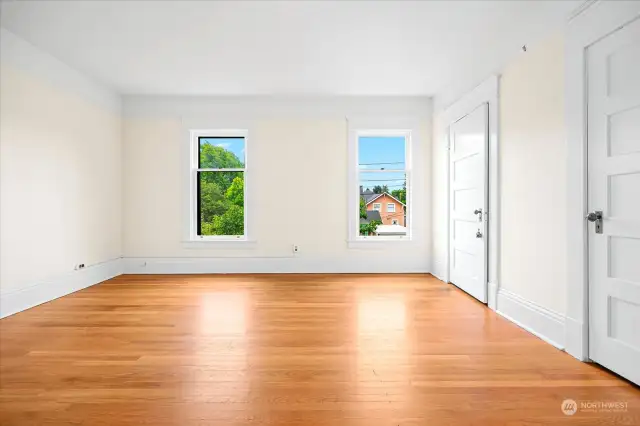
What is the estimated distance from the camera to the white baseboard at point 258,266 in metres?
6.50

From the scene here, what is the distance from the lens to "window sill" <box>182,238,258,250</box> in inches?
256

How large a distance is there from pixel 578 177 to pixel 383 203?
3.86 m

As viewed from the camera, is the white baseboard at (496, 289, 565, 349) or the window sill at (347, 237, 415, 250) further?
the window sill at (347, 237, 415, 250)

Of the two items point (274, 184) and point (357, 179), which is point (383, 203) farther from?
point (274, 184)

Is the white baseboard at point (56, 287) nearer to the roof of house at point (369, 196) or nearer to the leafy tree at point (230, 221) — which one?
the leafy tree at point (230, 221)

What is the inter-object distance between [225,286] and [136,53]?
2953 mm

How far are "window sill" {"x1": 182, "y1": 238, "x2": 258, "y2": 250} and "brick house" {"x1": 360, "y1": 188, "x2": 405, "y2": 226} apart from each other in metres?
1.90

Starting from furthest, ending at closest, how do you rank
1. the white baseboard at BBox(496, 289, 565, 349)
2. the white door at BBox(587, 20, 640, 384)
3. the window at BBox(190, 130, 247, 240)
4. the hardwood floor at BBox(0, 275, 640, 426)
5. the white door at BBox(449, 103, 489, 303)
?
1. the window at BBox(190, 130, 247, 240)
2. the white door at BBox(449, 103, 489, 303)
3. the white baseboard at BBox(496, 289, 565, 349)
4. the white door at BBox(587, 20, 640, 384)
5. the hardwood floor at BBox(0, 275, 640, 426)

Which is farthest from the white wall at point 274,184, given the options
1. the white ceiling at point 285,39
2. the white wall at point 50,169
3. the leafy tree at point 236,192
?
the white ceiling at point 285,39

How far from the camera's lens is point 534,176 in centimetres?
359

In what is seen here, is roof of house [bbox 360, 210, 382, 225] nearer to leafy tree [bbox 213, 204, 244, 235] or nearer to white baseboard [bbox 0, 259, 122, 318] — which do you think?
leafy tree [bbox 213, 204, 244, 235]

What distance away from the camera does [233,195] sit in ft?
21.7

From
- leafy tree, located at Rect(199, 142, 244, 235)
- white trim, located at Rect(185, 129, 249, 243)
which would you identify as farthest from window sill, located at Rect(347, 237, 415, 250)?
leafy tree, located at Rect(199, 142, 244, 235)

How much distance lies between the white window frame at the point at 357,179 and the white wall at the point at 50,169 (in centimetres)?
355
